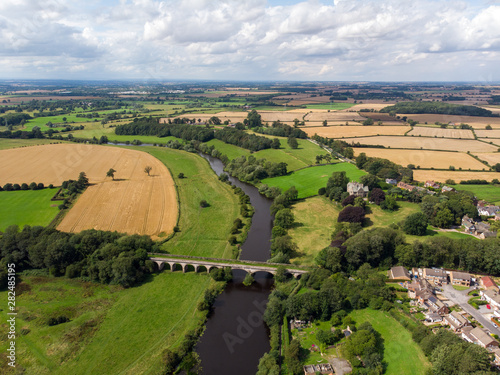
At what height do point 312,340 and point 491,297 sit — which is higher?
point 491,297

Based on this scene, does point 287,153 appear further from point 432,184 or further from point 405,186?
point 432,184

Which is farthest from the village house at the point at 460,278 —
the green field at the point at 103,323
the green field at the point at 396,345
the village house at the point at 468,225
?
the green field at the point at 103,323

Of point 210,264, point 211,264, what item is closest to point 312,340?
point 211,264

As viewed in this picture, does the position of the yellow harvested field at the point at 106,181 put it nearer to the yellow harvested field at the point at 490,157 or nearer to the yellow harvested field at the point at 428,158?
the yellow harvested field at the point at 428,158

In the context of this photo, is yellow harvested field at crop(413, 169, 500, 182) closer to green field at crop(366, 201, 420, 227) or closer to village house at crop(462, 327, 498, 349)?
green field at crop(366, 201, 420, 227)

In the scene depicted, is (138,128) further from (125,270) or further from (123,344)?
(123,344)

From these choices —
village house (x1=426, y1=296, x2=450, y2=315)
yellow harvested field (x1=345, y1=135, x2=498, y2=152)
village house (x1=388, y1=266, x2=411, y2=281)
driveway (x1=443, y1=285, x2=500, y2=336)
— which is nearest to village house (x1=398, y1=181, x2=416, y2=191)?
village house (x1=388, y1=266, x2=411, y2=281)
